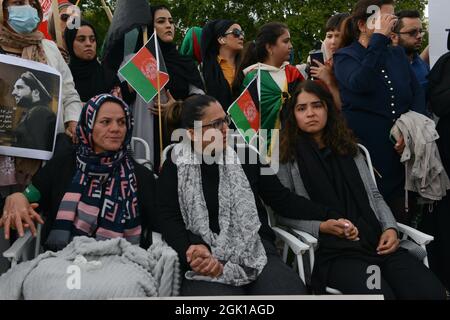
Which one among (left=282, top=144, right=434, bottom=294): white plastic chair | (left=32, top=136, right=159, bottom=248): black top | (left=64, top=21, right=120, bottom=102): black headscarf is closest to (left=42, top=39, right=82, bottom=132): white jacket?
(left=32, top=136, right=159, bottom=248): black top

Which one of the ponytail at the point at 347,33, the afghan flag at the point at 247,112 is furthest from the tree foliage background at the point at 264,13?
the afghan flag at the point at 247,112

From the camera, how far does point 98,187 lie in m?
3.41

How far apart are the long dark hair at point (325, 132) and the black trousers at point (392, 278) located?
0.75 meters

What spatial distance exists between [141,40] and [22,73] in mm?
1674

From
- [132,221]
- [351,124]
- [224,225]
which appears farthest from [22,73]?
[351,124]

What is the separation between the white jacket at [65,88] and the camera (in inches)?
153

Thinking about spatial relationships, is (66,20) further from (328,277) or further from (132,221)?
(328,277)

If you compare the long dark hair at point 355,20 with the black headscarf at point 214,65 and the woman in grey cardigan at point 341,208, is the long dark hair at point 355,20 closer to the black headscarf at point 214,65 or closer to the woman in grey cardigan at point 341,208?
the woman in grey cardigan at point 341,208

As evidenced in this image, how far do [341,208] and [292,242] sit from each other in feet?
1.49

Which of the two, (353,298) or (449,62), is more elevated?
(449,62)

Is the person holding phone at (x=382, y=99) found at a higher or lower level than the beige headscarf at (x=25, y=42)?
lower

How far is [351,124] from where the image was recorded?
13.8 feet

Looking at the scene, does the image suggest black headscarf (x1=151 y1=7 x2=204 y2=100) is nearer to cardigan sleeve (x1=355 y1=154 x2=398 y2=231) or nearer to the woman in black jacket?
the woman in black jacket

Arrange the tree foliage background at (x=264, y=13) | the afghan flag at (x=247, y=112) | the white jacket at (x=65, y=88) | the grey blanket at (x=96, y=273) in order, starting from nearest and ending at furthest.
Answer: the grey blanket at (x=96, y=273) < the white jacket at (x=65, y=88) < the afghan flag at (x=247, y=112) < the tree foliage background at (x=264, y=13)
